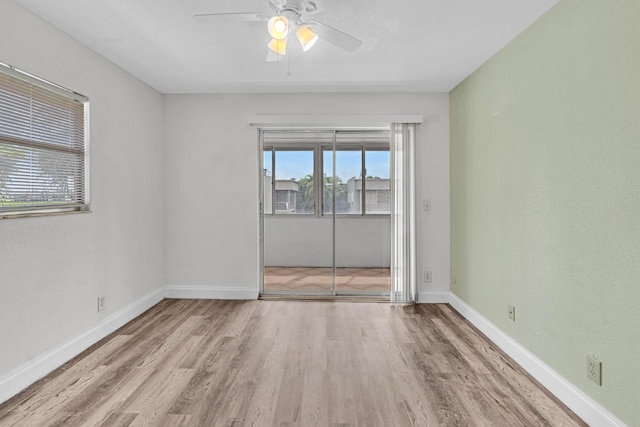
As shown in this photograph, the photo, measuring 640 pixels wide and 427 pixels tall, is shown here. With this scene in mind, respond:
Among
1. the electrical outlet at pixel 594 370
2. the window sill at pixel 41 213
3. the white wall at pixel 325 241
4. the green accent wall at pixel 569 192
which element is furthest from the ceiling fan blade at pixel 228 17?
the white wall at pixel 325 241

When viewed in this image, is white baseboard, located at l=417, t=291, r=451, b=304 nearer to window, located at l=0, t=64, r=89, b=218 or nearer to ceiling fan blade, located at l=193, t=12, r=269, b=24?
ceiling fan blade, located at l=193, t=12, r=269, b=24

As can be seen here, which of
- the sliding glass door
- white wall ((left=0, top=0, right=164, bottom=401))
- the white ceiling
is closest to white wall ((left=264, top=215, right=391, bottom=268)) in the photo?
the sliding glass door

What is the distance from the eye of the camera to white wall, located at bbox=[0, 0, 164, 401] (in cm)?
247

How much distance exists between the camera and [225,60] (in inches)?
139

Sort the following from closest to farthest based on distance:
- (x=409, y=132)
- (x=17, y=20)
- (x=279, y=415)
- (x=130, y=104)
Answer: (x=279, y=415) → (x=17, y=20) → (x=130, y=104) → (x=409, y=132)

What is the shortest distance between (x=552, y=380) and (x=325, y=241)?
2.88 metres

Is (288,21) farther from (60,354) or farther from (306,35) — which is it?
(60,354)

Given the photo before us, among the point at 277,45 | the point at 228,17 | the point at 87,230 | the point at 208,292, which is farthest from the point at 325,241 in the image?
the point at 228,17

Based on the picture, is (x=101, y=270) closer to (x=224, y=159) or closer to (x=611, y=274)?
(x=224, y=159)

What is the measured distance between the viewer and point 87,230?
126 inches

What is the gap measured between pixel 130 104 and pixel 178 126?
0.81m

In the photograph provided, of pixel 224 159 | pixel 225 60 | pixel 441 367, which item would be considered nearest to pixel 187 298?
pixel 224 159

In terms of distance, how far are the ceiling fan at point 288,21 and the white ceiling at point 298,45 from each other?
13cm

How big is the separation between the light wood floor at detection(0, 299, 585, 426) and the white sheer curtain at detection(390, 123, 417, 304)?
691 millimetres
